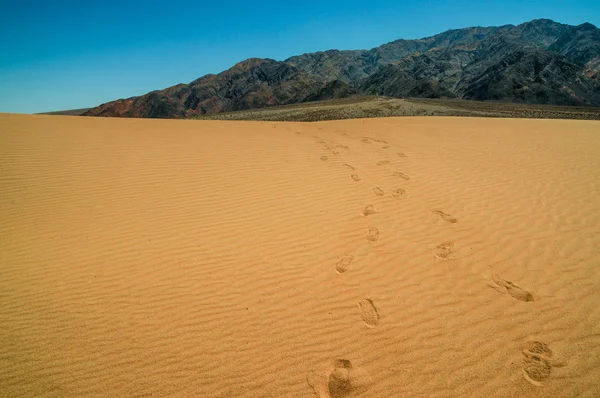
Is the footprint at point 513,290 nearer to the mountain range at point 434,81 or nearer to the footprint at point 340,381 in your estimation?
the footprint at point 340,381

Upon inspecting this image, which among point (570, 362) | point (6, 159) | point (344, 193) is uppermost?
point (6, 159)

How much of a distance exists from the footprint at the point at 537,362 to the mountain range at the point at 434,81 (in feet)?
243

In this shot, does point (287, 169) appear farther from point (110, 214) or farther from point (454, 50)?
point (454, 50)

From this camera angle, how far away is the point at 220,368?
2551 mm

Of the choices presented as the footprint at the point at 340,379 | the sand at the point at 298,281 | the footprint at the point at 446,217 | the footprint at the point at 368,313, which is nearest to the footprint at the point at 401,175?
the sand at the point at 298,281

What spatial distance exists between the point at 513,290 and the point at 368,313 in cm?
157

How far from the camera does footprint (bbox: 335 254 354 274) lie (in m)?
3.66

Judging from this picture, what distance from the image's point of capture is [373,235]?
436cm

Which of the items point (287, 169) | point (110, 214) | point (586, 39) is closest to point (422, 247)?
point (287, 169)

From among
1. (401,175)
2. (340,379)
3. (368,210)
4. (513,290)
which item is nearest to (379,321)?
(340,379)

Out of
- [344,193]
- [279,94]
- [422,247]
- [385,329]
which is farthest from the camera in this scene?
[279,94]

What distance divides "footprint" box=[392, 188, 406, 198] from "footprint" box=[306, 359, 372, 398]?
3609mm

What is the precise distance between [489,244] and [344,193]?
2496mm

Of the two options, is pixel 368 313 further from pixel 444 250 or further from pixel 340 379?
pixel 444 250
